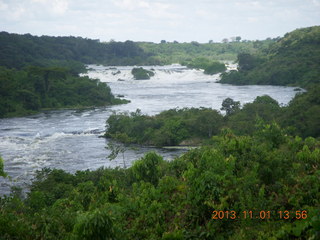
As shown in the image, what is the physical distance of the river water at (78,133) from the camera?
25500 mm

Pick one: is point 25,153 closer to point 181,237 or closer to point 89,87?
point 181,237

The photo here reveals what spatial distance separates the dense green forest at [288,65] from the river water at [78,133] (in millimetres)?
3206

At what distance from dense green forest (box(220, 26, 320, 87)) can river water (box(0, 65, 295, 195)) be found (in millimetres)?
3206

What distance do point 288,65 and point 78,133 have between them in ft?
146

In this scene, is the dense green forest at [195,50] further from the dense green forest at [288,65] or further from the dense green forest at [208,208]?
the dense green forest at [208,208]

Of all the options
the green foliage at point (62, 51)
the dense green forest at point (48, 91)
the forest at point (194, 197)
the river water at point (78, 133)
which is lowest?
the river water at point (78, 133)

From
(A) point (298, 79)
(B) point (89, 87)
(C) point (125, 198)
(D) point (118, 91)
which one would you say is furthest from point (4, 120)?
(A) point (298, 79)

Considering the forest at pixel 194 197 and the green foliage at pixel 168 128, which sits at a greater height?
the forest at pixel 194 197

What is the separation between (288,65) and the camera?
70.0m

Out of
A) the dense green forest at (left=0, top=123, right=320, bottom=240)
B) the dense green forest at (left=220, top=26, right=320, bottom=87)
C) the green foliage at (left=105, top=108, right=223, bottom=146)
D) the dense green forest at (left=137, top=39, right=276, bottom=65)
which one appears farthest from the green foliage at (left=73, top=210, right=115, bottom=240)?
the dense green forest at (left=137, top=39, right=276, bottom=65)

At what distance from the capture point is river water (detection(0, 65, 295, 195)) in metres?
25.5

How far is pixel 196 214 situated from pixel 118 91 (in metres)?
55.9

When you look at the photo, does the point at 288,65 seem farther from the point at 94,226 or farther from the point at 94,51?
the point at 94,226

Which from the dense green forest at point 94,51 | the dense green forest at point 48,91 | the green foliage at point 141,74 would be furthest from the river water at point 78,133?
the dense green forest at point 94,51
